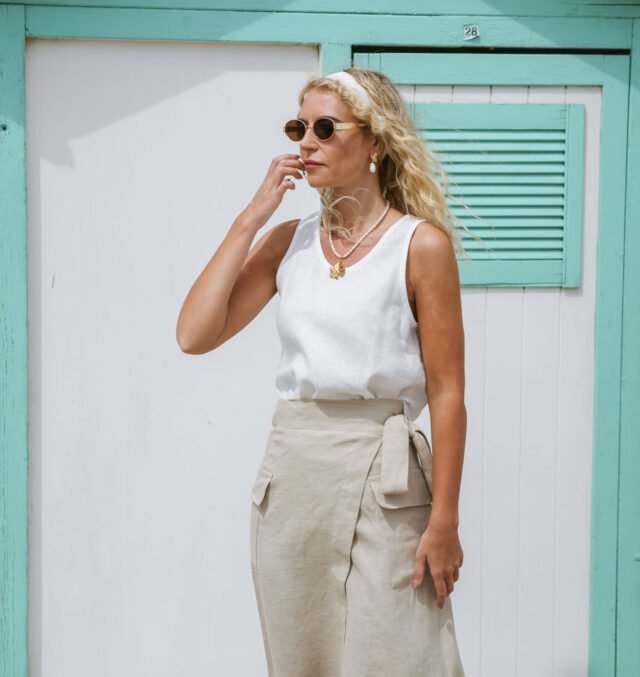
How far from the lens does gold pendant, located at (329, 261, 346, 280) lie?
2436mm

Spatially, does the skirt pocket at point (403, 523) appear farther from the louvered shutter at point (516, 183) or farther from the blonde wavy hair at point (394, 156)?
the louvered shutter at point (516, 183)

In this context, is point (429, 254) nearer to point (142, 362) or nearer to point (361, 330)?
point (361, 330)

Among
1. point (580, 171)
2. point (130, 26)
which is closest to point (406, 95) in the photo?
point (580, 171)

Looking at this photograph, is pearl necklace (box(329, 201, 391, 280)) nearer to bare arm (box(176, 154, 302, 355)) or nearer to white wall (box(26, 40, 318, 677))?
bare arm (box(176, 154, 302, 355))

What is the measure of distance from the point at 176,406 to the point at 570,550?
1.43m

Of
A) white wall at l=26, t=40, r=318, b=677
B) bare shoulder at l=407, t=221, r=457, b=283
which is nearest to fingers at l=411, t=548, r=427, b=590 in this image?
bare shoulder at l=407, t=221, r=457, b=283

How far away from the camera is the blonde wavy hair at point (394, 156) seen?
246cm

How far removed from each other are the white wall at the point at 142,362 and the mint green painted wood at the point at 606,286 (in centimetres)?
50

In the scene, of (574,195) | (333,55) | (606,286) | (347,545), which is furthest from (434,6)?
(347,545)

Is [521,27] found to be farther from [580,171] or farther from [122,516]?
[122,516]

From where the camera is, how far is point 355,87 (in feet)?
8.07

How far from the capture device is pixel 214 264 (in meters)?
2.51

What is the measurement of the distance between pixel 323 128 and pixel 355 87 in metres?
0.13

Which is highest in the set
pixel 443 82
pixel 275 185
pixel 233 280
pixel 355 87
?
pixel 443 82
